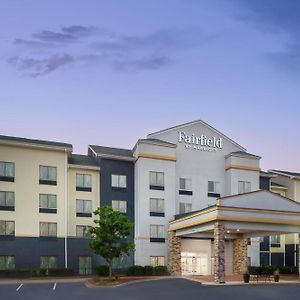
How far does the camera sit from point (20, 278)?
45875 millimetres

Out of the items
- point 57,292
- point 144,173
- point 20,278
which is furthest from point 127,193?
point 57,292

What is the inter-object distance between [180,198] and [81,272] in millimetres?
14972

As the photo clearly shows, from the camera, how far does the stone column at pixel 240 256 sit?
51.3 metres

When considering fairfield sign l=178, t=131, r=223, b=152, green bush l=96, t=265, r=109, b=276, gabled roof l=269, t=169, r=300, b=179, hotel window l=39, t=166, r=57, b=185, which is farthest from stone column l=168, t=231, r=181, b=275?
gabled roof l=269, t=169, r=300, b=179

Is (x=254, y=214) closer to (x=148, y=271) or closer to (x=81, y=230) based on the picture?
(x=148, y=271)

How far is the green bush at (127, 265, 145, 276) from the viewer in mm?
48562

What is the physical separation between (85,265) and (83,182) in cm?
978

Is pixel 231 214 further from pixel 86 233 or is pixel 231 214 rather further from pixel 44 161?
pixel 44 161

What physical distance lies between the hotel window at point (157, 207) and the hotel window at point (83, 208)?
749 centimetres

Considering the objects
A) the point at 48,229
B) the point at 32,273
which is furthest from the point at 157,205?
the point at 32,273

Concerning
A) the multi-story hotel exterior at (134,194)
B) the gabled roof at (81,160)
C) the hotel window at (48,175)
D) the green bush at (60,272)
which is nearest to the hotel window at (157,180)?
the multi-story hotel exterior at (134,194)

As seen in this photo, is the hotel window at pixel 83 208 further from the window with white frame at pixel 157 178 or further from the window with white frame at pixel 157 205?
the window with white frame at pixel 157 178

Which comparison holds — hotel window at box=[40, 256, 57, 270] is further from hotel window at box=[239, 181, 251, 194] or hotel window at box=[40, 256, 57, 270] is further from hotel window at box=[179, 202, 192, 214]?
hotel window at box=[239, 181, 251, 194]

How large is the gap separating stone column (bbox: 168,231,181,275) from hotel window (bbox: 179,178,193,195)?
5800 millimetres
